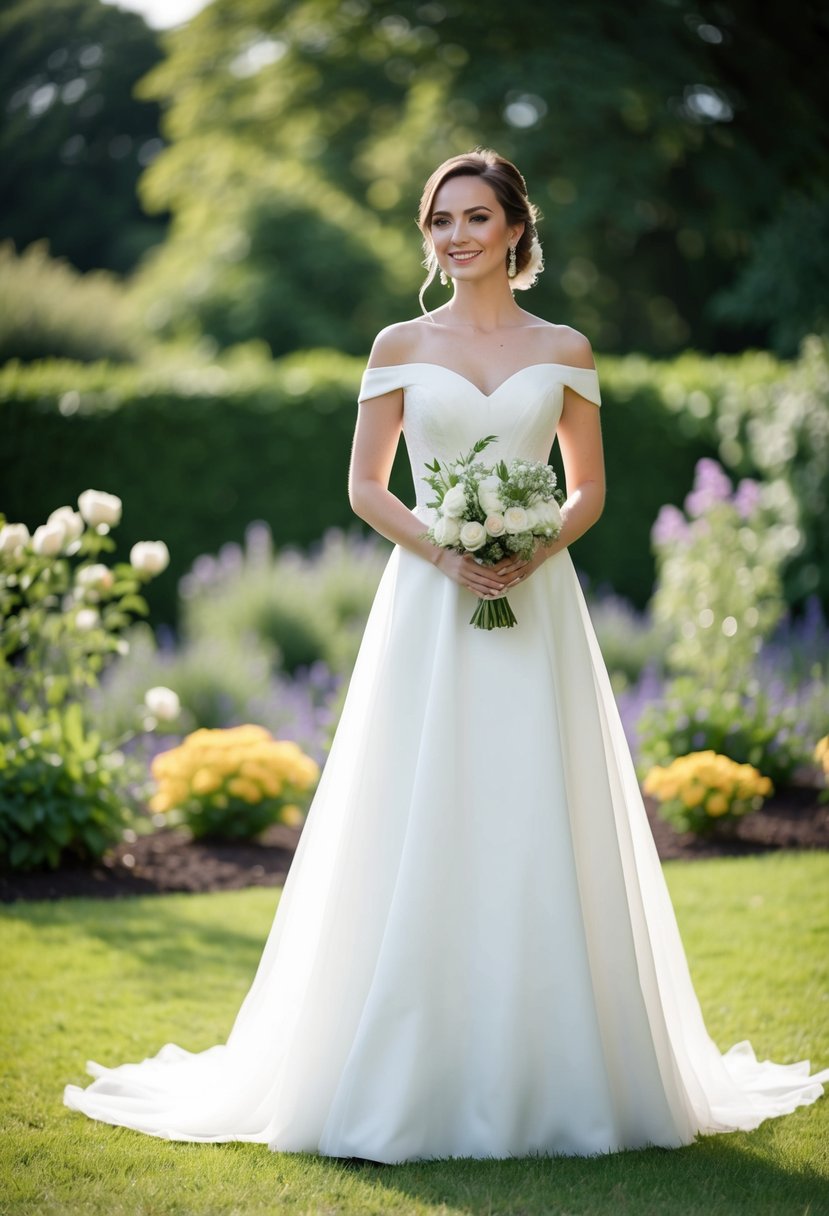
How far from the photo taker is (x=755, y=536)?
961cm

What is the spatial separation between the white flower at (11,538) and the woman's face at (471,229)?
3.20 metres

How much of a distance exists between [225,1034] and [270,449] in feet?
27.1

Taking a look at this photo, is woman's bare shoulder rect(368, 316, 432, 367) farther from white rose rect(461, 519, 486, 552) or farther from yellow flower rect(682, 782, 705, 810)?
yellow flower rect(682, 782, 705, 810)

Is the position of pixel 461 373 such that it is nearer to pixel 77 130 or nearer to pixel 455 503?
pixel 455 503

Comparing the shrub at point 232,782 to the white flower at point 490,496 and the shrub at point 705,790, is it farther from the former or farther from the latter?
the white flower at point 490,496

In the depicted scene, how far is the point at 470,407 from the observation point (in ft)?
12.2

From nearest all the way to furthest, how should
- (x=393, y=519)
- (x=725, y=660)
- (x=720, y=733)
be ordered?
(x=393, y=519)
(x=720, y=733)
(x=725, y=660)

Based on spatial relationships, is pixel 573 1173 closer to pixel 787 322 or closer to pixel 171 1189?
pixel 171 1189

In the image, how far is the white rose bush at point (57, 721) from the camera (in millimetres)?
6359

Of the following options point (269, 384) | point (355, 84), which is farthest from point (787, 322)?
point (269, 384)

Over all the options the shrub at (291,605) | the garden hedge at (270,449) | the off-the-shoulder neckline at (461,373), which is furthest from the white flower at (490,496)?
the garden hedge at (270,449)

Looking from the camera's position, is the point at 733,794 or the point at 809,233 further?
the point at 809,233

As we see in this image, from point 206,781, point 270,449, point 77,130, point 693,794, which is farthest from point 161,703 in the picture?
point 77,130

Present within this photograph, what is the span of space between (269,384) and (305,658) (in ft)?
10.4
